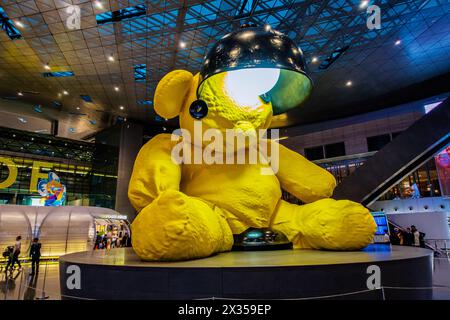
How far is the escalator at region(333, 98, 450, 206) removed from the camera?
9961 mm

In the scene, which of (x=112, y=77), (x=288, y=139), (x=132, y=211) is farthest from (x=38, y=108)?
(x=288, y=139)

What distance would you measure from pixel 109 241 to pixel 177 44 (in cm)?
895

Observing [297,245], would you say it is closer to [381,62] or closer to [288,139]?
[381,62]

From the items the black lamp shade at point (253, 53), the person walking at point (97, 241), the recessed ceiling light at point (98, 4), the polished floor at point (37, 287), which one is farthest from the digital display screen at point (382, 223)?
the recessed ceiling light at point (98, 4)

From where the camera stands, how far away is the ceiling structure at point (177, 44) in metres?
9.73

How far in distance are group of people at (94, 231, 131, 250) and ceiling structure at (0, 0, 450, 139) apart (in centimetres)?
733

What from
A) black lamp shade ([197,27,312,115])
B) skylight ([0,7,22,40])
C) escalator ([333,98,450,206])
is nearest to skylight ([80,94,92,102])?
skylight ([0,7,22,40])

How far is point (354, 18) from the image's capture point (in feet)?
34.4

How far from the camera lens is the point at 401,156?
35.7 ft

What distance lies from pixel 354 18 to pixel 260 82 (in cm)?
911

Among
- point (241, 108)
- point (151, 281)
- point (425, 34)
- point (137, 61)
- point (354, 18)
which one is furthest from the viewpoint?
point (137, 61)

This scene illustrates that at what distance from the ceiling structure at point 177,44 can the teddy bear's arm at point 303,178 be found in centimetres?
255

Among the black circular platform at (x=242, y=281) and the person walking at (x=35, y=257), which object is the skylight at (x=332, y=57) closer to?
the black circular platform at (x=242, y=281)

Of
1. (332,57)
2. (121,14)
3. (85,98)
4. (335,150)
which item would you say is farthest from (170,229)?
(335,150)
